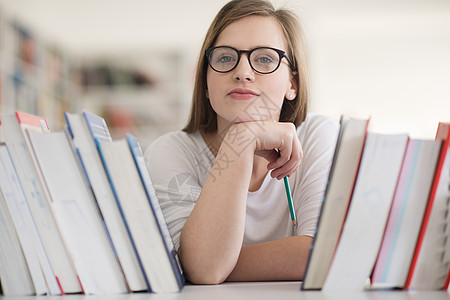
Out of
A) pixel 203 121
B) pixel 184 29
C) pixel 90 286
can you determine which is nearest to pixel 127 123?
pixel 184 29

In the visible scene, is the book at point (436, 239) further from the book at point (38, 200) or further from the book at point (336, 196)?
the book at point (38, 200)

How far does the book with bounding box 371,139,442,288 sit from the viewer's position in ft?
2.02

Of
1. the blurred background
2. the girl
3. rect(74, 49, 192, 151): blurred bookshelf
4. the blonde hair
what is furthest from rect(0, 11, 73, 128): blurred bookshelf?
the girl

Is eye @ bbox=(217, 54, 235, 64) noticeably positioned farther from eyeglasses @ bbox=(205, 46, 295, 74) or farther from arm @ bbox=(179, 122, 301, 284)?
arm @ bbox=(179, 122, 301, 284)

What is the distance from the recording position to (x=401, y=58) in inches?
199

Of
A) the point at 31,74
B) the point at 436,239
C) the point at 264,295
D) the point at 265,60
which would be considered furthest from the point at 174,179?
the point at 31,74

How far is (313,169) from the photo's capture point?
3.52 feet

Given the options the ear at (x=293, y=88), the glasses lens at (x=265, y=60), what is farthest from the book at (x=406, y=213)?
the ear at (x=293, y=88)

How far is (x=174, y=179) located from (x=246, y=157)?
0.29 meters

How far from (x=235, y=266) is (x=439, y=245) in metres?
0.36

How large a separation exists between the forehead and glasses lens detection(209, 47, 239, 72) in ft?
0.07

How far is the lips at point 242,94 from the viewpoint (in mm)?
1021

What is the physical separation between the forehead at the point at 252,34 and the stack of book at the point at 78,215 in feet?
1.62

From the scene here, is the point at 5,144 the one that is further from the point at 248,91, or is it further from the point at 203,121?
the point at 203,121
